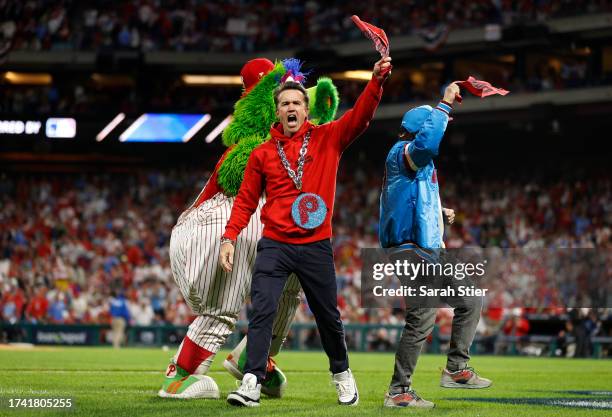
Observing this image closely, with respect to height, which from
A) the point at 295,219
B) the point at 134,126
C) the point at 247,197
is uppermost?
the point at 134,126

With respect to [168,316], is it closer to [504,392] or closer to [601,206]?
[601,206]

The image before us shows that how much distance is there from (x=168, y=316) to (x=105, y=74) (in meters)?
12.1

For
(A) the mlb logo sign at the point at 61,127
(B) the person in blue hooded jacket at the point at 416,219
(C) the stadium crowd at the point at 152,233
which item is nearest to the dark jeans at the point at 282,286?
(B) the person in blue hooded jacket at the point at 416,219

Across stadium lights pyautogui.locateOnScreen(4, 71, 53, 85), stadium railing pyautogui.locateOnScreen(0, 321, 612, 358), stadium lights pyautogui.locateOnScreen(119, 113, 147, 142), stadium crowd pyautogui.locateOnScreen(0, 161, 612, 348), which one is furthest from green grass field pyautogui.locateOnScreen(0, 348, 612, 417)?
stadium lights pyautogui.locateOnScreen(4, 71, 53, 85)

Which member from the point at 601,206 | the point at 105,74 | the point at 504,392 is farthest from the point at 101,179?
the point at 504,392

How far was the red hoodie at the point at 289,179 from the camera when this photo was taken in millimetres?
6105

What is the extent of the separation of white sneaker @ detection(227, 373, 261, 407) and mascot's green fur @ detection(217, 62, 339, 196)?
1.50 metres

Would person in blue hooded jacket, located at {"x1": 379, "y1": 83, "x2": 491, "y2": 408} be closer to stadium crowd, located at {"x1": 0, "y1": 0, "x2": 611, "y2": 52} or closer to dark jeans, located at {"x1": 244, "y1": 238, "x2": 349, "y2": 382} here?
dark jeans, located at {"x1": 244, "y1": 238, "x2": 349, "y2": 382}

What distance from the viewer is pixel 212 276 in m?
6.67

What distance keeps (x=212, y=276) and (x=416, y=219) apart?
4.57 feet

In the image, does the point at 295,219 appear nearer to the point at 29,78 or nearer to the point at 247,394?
the point at 247,394

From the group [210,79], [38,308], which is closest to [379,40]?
[38,308]

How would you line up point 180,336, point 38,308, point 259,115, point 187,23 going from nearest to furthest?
point 259,115 → point 180,336 → point 38,308 → point 187,23

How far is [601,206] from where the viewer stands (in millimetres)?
24719
